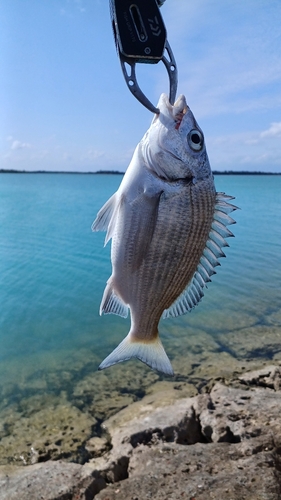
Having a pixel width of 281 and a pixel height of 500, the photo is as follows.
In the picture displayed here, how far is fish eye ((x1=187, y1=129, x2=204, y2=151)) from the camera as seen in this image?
254cm

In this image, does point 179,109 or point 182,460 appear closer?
point 179,109

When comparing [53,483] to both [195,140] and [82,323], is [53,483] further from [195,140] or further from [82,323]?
[82,323]

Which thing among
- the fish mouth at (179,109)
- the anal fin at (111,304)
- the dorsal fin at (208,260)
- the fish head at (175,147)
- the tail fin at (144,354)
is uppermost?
the fish mouth at (179,109)

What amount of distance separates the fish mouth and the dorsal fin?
0.48 metres

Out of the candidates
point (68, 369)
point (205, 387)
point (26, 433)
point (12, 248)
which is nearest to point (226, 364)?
point (205, 387)

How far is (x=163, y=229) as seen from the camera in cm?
239

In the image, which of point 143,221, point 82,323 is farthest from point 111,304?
point 82,323

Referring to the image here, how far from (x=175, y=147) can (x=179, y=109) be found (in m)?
0.21

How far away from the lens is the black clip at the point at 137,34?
1929mm

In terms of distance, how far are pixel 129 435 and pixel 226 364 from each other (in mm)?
4338

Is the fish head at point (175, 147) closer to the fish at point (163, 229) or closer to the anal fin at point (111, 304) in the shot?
the fish at point (163, 229)

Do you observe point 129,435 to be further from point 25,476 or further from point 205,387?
point 205,387

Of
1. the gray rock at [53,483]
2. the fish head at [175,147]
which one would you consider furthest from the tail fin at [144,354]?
the gray rock at [53,483]

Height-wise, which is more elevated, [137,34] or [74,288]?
[137,34]
